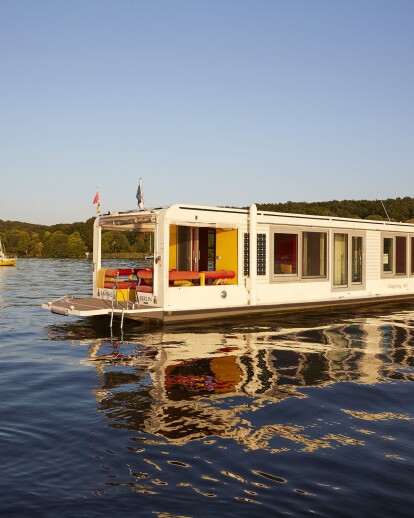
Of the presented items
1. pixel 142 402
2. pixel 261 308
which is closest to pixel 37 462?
pixel 142 402

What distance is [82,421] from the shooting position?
6.14 meters

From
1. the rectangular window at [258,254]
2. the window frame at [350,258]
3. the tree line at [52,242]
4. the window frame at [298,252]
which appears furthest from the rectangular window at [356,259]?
the tree line at [52,242]

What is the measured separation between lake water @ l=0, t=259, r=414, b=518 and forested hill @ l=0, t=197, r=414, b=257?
57.2 metres

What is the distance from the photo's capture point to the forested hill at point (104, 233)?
8442 cm

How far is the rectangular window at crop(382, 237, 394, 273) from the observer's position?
18859 mm

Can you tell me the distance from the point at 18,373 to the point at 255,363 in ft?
13.0

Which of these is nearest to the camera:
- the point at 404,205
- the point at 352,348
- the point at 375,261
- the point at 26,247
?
the point at 352,348

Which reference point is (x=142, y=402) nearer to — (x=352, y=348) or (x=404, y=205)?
(x=352, y=348)

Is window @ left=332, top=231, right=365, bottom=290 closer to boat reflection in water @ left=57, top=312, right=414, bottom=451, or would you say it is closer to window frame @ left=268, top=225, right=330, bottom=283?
window frame @ left=268, top=225, right=330, bottom=283

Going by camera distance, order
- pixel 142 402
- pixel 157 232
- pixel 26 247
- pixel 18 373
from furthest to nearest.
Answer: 1. pixel 26 247
2. pixel 157 232
3. pixel 18 373
4. pixel 142 402

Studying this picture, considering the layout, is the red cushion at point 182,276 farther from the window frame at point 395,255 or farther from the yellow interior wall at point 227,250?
the window frame at point 395,255

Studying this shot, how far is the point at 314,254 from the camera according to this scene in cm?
1628

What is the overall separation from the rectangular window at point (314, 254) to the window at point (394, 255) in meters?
3.37

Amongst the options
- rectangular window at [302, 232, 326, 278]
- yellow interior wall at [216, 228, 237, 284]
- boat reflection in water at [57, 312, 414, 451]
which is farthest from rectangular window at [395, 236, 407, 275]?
yellow interior wall at [216, 228, 237, 284]
